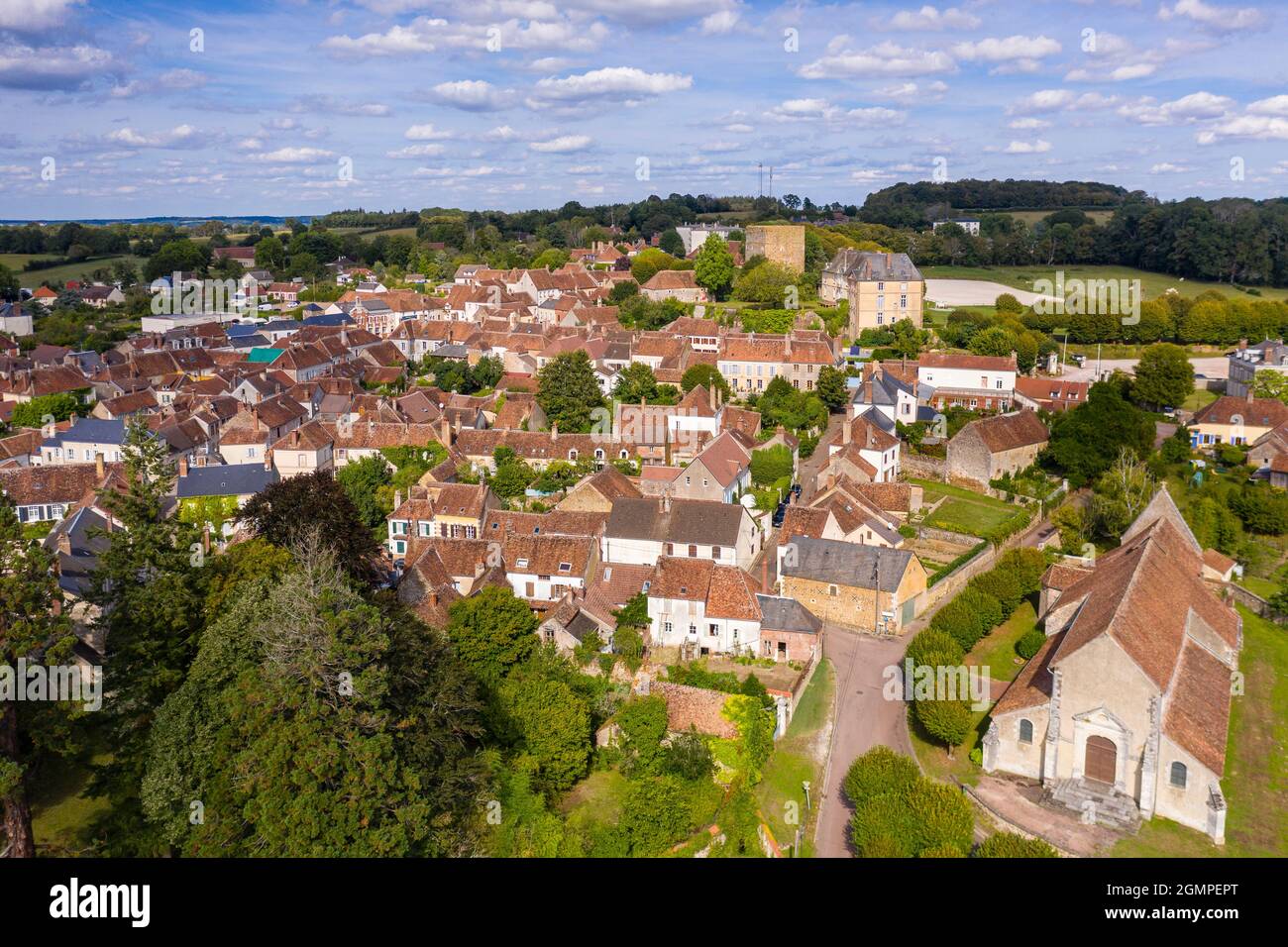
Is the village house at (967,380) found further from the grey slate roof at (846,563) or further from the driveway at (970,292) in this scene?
the driveway at (970,292)

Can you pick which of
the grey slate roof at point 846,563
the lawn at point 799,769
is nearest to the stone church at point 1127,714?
the lawn at point 799,769

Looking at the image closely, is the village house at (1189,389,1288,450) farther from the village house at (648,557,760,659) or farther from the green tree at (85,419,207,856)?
the green tree at (85,419,207,856)

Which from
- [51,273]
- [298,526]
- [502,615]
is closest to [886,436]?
[502,615]

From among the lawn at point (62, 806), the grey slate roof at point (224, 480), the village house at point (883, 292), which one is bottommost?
the lawn at point (62, 806)

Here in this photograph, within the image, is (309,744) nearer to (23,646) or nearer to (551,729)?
(23,646)

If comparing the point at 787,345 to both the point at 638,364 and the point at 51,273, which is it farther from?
the point at 51,273

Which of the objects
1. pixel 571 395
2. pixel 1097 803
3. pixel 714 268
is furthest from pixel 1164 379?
pixel 1097 803

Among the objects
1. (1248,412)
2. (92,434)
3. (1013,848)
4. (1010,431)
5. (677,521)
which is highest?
(1248,412)
